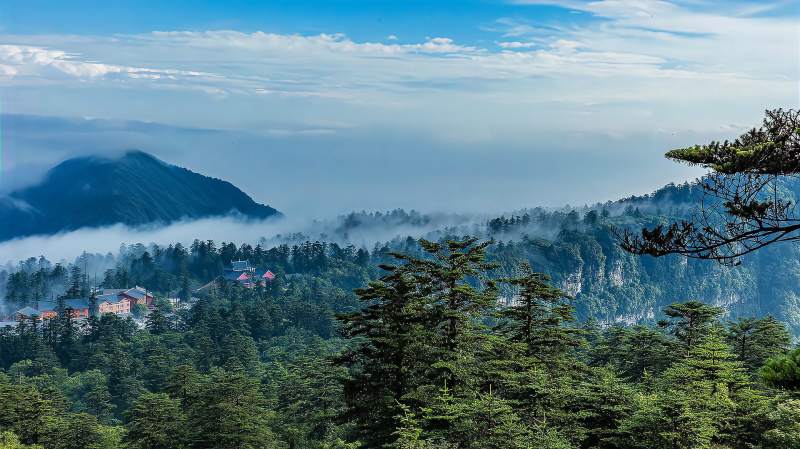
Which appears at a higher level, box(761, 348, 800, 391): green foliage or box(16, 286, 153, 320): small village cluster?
box(761, 348, 800, 391): green foliage

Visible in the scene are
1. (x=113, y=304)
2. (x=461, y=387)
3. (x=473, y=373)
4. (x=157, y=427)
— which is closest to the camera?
(x=461, y=387)

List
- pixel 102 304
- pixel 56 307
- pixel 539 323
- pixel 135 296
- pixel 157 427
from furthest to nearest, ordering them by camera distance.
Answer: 1. pixel 135 296
2. pixel 102 304
3. pixel 56 307
4. pixel 157 427
5. pixel 539 323

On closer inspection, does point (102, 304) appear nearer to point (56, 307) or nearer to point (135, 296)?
point (56, 307)

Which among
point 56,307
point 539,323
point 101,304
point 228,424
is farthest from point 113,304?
point 539,323

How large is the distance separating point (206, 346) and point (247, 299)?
133 feet

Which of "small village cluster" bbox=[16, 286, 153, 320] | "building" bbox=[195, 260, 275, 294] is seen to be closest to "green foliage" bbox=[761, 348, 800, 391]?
"small village cluster" bbox=[16, 286, 153, 320]

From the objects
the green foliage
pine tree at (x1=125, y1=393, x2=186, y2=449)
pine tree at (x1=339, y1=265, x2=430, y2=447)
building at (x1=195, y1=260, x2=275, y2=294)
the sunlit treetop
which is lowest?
building at (x1=195, y1=260, x2=275, y2=294)

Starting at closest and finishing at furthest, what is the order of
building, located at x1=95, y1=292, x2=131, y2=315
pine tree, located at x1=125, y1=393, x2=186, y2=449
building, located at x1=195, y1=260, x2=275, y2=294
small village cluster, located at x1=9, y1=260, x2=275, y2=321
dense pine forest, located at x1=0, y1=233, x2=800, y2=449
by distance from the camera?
dense pine forest, located at x1=0, y1=233, x2=800, y2=449
pine tree, located at x1=125, y1=393, x2=186, y2=449
small village cluster, located at x1=9, y1=260, x2=275, y2=321
building, located at x1=95, y1=292, x2=131, y2=315
building, located at x1=195, y1=260, x2=275, y2=294

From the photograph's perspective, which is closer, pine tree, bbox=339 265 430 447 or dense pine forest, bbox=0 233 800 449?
dense pine forest, bbox=0 233 800 449

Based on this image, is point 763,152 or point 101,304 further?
point 101,304

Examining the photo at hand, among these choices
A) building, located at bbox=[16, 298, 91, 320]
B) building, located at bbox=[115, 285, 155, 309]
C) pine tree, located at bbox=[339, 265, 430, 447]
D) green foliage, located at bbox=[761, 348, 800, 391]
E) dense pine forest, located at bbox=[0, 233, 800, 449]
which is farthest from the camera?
building, located at bbox=[115, 285, 155, 309]

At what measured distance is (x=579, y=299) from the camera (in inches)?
5797

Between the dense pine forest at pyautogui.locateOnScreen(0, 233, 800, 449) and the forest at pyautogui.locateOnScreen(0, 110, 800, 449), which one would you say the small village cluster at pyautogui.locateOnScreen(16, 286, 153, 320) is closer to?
the forest at pyautogui.locateOnScreen(0, 110, 800, 449)

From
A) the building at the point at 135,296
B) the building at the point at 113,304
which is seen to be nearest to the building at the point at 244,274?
the building at the point at 135,296
